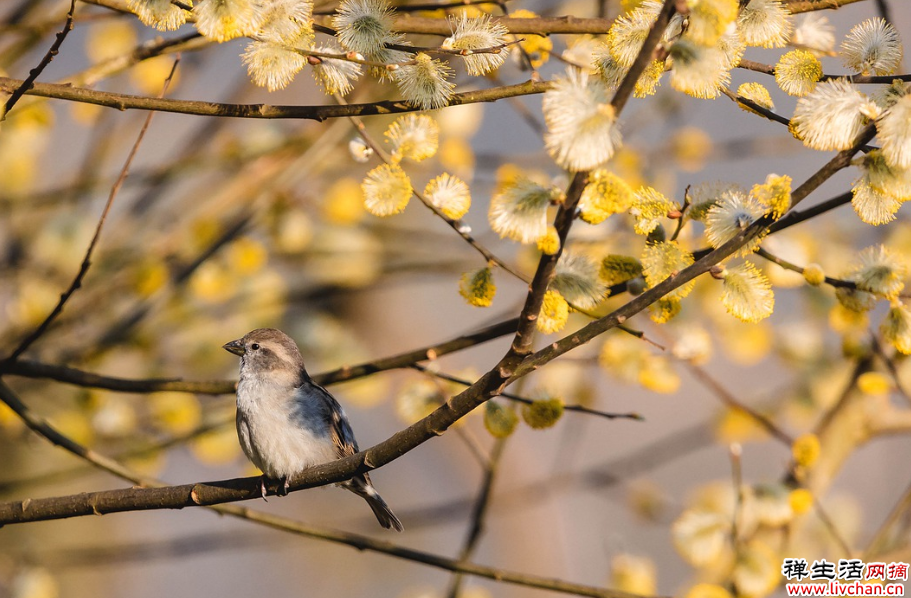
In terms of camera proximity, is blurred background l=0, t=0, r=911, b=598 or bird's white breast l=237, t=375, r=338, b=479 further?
blurred background l=0, t=0, r=911, b=598

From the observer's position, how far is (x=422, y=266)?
4.48 meters

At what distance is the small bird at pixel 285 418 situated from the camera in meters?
3.03

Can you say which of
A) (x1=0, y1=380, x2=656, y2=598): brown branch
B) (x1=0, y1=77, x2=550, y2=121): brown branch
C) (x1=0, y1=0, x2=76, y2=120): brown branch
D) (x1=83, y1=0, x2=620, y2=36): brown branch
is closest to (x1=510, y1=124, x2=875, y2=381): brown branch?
(x1=0, y1=77, x2=550, y2=121): brown branch

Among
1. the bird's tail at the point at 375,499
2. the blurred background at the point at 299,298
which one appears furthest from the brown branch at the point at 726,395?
the bird's tail at the point at 375,499

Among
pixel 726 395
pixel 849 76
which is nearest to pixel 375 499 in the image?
pixel 726 395

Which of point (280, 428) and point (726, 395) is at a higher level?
point (726, 395)

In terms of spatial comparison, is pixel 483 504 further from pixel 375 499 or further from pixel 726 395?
pixel 726 395

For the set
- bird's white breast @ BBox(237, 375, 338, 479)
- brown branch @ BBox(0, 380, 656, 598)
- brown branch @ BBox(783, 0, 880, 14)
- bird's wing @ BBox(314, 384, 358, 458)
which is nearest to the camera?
brown branch @ BBox(783, 0, 880, 14)

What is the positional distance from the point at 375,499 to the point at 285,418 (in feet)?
1.50

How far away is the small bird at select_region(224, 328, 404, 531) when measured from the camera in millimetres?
3029

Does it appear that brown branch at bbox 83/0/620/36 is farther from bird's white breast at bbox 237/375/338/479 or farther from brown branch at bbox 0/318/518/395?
bird's white breast at bbox 237/375/338/479

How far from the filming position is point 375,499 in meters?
3.27

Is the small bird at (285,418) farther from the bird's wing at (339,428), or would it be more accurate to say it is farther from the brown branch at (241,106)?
the brown branch at (241,106)

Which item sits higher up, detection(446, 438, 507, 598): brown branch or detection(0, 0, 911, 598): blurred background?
detection(0, 0, 911, 598): blurred background
